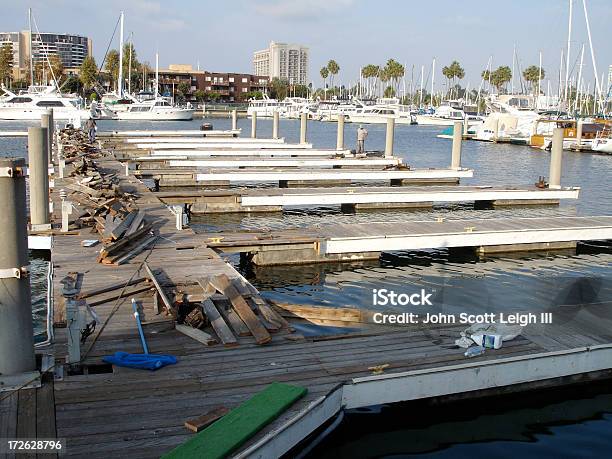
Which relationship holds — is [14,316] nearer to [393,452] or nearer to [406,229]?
[393,452]

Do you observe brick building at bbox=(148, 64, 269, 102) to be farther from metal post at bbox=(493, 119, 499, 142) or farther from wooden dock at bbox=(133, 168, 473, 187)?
wooden dock at bbox=(133, 168, 473, 187)

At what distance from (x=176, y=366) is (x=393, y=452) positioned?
2.39 meters

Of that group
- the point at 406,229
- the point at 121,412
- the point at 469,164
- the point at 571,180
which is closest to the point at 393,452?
the point at 121,412

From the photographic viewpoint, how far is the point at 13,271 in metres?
5.61

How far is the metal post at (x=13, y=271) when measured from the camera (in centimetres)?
552

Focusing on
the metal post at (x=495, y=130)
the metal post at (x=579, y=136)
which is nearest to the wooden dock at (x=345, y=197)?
the metal post at (x=579, y=136)

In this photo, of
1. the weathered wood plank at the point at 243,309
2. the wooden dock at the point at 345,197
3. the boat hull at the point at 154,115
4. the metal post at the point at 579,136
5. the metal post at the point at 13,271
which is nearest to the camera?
the metal post at the point at 13,271

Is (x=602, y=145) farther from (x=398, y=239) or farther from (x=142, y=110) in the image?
(x=142, y=110)

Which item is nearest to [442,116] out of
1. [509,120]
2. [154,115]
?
[509,120]

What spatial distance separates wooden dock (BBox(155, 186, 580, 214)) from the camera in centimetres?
2020

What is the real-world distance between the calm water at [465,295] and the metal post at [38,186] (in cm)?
116

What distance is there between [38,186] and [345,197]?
381 inches

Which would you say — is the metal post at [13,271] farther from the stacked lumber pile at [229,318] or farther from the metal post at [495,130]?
the metal post at [495,130]

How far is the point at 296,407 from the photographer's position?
19.4 feet
